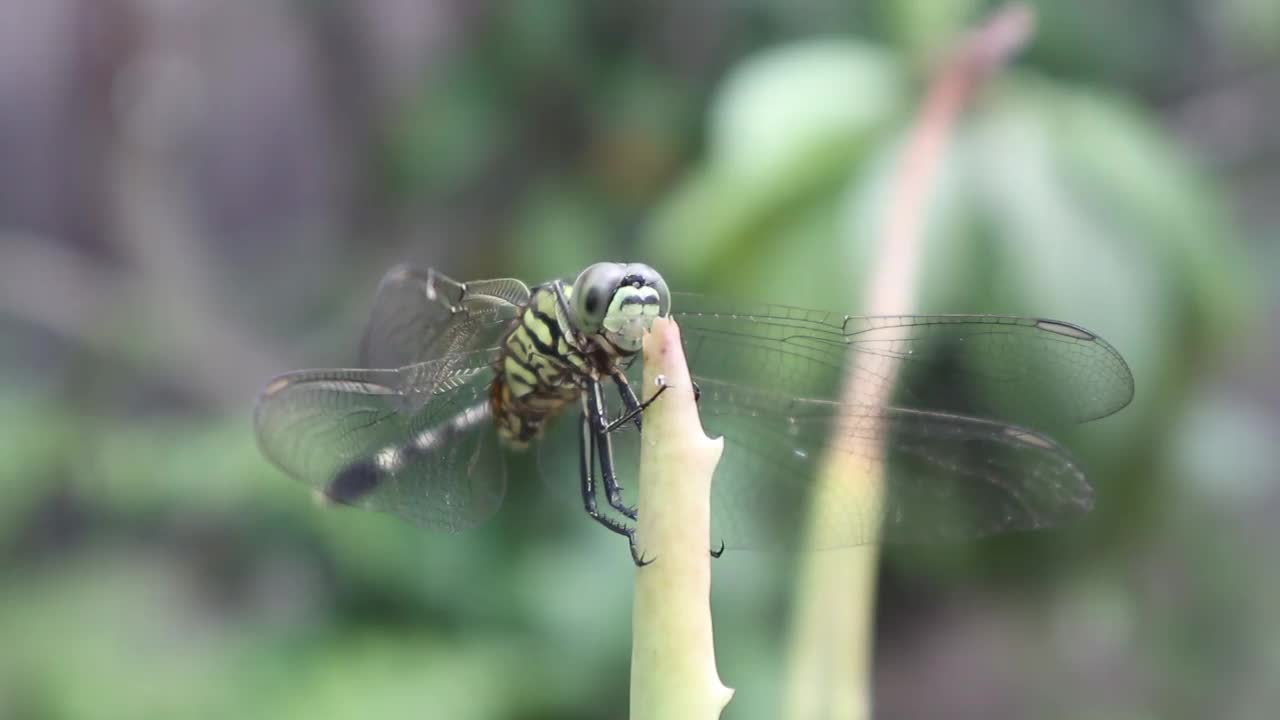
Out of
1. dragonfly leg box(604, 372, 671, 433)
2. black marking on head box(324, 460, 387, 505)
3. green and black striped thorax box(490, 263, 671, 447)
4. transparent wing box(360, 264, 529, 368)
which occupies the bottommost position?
black marking on head box(324, 460, 387, 505)

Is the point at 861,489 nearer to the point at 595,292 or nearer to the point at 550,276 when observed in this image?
the point at 595,292

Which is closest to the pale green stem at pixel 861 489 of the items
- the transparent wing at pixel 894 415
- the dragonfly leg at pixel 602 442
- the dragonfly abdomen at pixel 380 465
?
the transparent wing at pixel 894 415

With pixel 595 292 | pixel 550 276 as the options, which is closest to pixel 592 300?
pixel 595 292

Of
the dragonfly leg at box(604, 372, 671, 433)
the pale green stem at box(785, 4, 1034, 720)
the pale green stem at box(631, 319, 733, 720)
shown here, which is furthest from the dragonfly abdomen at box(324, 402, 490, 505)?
the pale green stem at box(631, 319, 733, 720)

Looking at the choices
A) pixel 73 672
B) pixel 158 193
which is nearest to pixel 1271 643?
pixel 73 672

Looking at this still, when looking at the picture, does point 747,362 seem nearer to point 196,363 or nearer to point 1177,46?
point 1177,46

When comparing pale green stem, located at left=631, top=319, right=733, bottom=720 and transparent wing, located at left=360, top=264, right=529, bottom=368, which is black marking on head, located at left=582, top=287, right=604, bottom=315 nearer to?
transparent wing, located at left=360, top=264, right=529, bottom=368
